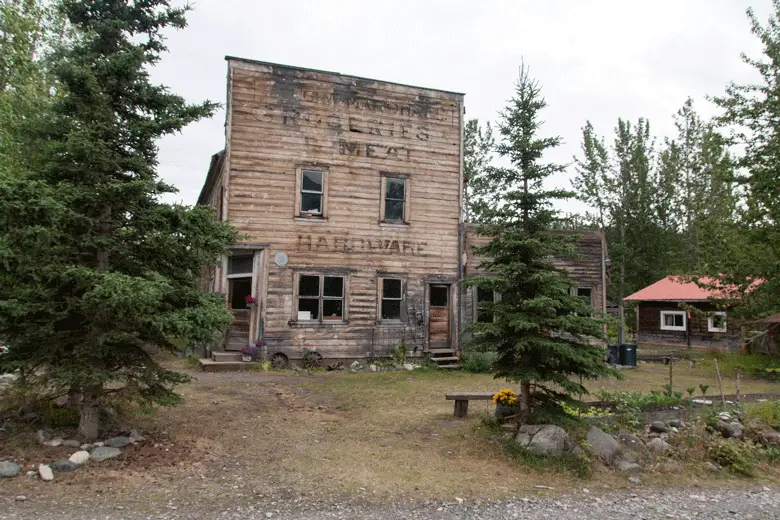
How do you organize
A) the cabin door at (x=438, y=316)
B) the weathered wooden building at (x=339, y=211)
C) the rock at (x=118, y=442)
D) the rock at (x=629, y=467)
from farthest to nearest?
1. the cabin door at (x=438, y=316)
2. the weathered wooden building at (x=339, y=211)
3. the rock at (x=629, y=467)
4. the rock at (x=118, y=442)

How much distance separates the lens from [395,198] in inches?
663

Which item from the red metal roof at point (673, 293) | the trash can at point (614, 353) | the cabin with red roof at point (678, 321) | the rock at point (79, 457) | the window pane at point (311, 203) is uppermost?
the window pane at point (311, 203)

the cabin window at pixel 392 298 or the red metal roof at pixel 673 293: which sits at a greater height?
the red metal roof at pixel 673 293

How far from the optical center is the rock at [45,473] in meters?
5.64

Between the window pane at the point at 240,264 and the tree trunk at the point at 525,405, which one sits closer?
the tree trunk at the point at 525,405

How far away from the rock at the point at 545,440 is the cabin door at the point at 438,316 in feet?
32.3

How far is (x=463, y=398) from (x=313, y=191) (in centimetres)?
896

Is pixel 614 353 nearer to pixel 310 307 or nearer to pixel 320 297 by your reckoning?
pixel 320 297

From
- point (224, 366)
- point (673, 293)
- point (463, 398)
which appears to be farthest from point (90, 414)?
point (673, 293)

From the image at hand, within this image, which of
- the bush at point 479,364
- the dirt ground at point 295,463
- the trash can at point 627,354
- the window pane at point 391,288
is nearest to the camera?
the dirt ground at point 295,463

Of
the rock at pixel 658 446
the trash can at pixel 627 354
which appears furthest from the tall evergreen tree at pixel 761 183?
the rock at pixel 658 446

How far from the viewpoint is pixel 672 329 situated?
100 ft

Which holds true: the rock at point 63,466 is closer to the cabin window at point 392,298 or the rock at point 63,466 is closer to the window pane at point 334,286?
the window pane at point 334,286

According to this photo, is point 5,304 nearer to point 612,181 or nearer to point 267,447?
point 267,447
